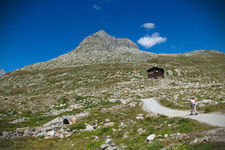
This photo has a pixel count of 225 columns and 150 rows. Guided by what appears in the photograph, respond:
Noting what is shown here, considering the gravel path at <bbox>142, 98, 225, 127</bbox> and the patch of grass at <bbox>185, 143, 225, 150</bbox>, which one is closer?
the patch of grass at <bbox>185, 143, 225, 150</bbox>

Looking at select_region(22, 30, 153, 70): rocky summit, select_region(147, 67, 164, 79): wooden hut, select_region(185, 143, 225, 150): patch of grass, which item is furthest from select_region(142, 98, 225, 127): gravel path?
select_region(22, 30, 153, 70): rocky summit

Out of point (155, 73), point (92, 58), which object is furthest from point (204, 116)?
point (92, 58)

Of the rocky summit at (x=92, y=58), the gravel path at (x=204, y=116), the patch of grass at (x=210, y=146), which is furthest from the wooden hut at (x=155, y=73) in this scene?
the patch of grass at (x=210, y=146)

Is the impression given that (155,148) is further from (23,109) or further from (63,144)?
(23,109)

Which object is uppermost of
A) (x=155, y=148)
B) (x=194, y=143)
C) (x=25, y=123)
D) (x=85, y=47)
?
(x=85, y=47)

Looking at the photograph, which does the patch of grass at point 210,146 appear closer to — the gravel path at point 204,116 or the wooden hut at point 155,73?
the gravel path at point 204,116

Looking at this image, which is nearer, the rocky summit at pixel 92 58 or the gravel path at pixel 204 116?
the gravel path at pixel 204 116

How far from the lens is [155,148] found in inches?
268

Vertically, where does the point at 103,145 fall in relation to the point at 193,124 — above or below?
below

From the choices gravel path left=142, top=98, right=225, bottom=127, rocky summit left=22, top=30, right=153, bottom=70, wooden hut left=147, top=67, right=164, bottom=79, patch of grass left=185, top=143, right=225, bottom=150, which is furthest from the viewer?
rocky summit left=22, top=30, right=153, bottom=70

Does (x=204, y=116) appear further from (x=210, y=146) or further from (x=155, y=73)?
(x=155, y=73)

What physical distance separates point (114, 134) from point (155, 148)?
4.48 metres

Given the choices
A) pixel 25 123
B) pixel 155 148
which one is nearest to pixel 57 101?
pixel 25 123

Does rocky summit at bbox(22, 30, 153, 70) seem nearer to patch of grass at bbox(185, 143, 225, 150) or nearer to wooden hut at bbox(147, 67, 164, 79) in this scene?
wooden hut at bbox(147, 67, 164, 79)
